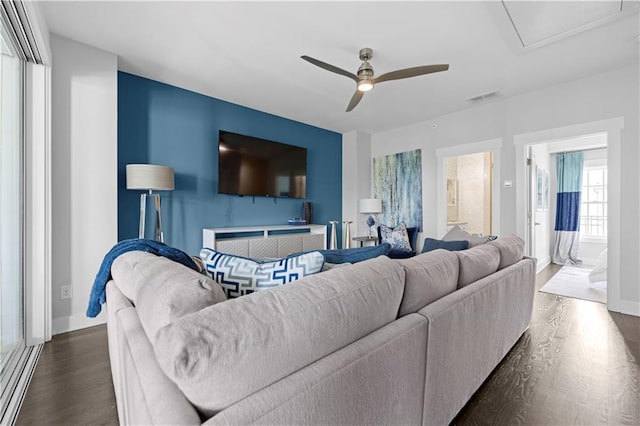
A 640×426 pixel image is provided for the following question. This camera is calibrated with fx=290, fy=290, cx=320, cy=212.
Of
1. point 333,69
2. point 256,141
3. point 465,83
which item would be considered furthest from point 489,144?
point 256,141

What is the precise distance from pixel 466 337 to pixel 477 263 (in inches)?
18.1

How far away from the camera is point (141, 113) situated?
10.5 feet

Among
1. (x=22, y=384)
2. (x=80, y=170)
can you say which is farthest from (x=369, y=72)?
(x=22, y=384)

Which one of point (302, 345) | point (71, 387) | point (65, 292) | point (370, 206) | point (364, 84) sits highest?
point (364, 84)

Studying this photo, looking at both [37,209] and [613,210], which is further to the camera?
[613,210]

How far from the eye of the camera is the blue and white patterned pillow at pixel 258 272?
43.1 inches

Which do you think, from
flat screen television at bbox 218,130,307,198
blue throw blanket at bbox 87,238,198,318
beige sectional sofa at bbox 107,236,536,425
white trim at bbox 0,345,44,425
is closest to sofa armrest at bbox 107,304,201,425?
beige sectional sofa at bbox 107,236,536,425

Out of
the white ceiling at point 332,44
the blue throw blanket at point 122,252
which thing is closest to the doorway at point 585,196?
the white ceiling at point 332,44

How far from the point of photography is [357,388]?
835 millimetres

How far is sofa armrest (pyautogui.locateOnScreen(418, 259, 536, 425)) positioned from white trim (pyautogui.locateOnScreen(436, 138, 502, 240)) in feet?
7.33

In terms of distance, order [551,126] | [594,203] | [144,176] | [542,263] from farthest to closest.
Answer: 1. [594,203]
2. [542,263]
3. [551,126]
4. [144,176]

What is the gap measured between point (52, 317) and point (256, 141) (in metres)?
2.82

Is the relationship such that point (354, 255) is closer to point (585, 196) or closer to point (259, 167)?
point (259, 167)

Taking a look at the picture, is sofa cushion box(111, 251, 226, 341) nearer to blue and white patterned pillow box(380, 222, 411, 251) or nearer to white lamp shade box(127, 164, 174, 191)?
white lamp shade box(127, 164, 174, 191)
